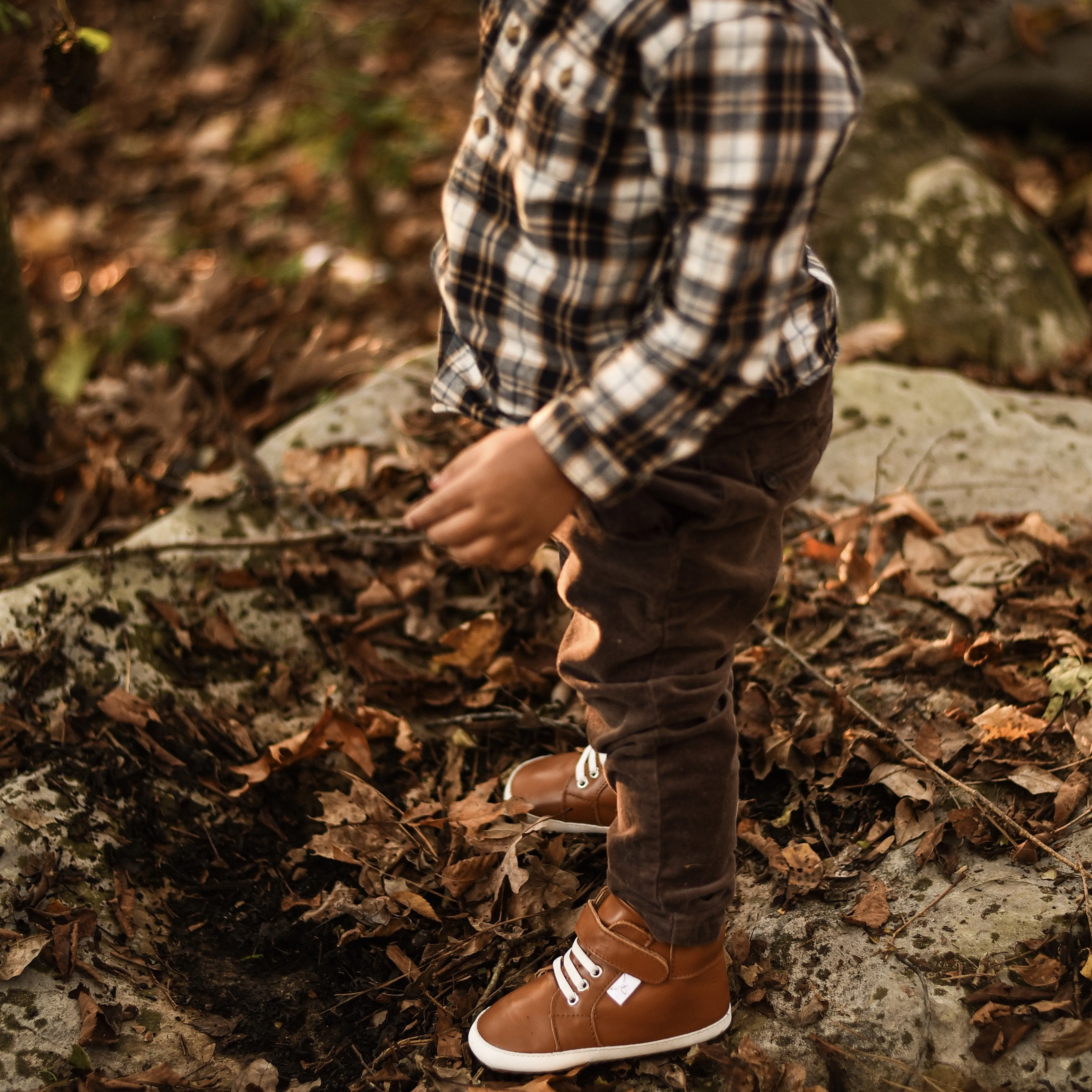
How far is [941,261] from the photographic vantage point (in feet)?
13.6

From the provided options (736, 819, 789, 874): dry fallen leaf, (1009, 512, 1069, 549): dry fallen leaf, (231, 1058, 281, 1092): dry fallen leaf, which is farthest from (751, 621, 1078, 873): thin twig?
(231, 1058, 281, 1092): dry fallen leaf

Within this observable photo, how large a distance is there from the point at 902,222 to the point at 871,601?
7.59 ft

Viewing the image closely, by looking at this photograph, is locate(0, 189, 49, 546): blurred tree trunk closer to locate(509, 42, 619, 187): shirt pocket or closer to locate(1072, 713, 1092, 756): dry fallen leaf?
locate(509, 42, 619, 187): shirt pocket

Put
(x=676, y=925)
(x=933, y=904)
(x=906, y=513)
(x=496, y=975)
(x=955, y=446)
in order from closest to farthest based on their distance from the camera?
(x=676, y=925) → (x=933, y=904) → (x=496, y=975) → (x=906, y=513) → (x=955, y=446)

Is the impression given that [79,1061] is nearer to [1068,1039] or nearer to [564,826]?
[564,826]

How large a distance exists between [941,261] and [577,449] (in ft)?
11.5

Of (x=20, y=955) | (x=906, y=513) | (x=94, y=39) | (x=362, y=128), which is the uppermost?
(x=94, y=39)

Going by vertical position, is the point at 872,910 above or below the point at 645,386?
below

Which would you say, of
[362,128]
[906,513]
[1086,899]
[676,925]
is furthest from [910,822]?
[362,128]

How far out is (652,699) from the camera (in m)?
1.64

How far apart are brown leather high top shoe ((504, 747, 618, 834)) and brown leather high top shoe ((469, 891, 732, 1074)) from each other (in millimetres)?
386

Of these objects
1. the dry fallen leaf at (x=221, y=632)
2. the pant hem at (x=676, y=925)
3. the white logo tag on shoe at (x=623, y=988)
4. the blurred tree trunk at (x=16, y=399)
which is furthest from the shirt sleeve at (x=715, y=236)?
the blurred tree trunk at (x=16, y=399)

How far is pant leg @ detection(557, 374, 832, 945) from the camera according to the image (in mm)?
1534

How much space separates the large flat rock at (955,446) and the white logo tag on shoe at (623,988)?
5.75 ft
